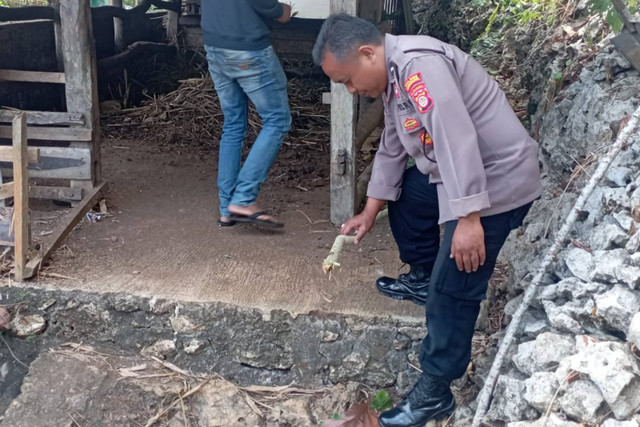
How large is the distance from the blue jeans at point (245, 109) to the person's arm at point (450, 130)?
1779 millimetres

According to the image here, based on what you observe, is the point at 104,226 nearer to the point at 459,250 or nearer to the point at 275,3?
the point at 275,3

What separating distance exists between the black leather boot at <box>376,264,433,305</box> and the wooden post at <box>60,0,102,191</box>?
218cm

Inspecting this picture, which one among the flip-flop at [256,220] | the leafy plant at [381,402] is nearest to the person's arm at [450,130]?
the leafy plant at [381,402]

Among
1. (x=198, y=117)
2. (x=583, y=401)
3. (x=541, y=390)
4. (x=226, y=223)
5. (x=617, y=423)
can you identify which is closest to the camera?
(x=617, y=423)

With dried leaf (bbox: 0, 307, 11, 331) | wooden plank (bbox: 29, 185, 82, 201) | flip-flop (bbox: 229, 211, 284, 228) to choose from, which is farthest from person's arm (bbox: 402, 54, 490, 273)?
wooden plank (bbox: 29, 185, 82, 201)

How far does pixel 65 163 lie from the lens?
4.49m

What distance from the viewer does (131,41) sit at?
7992mm

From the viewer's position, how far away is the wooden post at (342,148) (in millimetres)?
4078

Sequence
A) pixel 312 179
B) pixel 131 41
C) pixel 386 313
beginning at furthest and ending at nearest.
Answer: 1. pixel 131 41
2. pixel 312 179
3. pixel 386 313

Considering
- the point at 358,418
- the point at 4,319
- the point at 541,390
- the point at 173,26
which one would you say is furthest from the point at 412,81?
the point at 173,26

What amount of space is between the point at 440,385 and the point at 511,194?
842mm

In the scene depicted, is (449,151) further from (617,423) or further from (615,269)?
(617,423)

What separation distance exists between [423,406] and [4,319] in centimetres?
209

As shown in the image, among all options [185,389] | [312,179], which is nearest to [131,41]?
[312,179]
